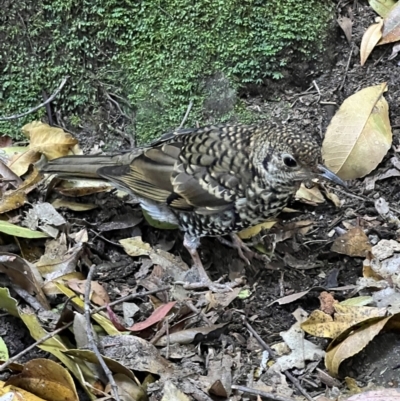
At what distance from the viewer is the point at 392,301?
3625mm

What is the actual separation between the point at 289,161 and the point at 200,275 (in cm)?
87

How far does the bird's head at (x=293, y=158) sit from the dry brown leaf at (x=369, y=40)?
1.34 metres

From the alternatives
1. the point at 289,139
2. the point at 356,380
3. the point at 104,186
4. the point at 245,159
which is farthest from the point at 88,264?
the point at 356,380

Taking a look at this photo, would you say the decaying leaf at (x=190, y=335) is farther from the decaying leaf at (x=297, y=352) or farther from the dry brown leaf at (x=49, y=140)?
the dry brown leaf at (x=49, y=140)

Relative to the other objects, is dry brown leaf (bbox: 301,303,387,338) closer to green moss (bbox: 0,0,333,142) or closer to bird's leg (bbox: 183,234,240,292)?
bird's leg (bbox: 183,234,240,292)

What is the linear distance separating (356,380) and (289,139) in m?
1.26

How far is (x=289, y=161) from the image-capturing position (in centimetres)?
392

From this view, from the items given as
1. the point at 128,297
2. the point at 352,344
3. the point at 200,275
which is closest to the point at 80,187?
the point at 200,275

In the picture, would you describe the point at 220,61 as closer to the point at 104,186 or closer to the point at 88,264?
the point at 104,186

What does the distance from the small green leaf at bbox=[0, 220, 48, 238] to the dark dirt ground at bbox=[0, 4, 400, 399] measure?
0.95 ft

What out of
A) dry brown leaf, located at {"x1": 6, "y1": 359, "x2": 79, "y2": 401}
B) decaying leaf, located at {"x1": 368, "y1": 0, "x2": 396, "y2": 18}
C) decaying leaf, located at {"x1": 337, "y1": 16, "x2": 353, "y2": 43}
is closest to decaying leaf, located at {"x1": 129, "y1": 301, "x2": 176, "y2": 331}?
dry brown leaf, located at {"x1": 6, "y1": 359, "x2": 79, "y2": 401}

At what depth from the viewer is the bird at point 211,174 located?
4.00 metres

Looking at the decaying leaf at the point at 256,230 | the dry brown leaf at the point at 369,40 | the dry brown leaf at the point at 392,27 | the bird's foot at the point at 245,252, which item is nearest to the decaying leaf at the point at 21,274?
the bird's foot at the point at 245,252

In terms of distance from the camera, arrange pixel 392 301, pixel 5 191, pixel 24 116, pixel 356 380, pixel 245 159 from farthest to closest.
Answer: pixel 24 116 < pixel 5 191 < pixel 245 159 < pixel 392 301 < pixel 356 380
